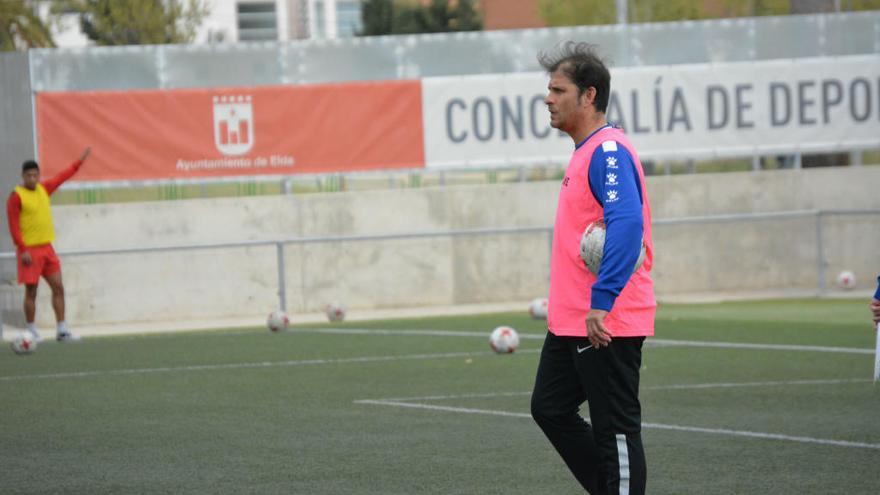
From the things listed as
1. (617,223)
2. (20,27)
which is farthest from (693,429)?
(20,27)

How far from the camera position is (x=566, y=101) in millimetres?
6664

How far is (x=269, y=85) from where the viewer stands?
75.6ft

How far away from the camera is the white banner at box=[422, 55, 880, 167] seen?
23.6 meters

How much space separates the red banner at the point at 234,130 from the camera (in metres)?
22.4

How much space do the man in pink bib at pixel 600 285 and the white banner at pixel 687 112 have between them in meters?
16.7

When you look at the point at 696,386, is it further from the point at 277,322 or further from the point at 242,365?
the point at 277,322

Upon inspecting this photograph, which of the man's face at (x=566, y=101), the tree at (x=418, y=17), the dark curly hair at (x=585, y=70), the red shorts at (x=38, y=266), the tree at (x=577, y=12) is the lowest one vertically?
the red shorts at (x=38, y=266)

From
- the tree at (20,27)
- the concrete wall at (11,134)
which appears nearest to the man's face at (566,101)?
the concrete wall at (11,134)

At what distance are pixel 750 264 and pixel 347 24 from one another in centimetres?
7129

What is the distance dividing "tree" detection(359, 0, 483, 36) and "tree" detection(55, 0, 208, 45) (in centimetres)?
1899

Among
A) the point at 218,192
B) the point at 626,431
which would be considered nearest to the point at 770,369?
the point at 626,431

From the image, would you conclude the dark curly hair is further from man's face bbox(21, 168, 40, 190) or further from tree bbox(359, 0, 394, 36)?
tree bbox(359, 0, 394, 36)

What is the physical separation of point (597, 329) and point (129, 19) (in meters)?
32.8

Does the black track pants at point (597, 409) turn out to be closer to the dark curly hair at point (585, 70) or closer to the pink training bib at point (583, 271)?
the pink training bib at point (583, 271)
